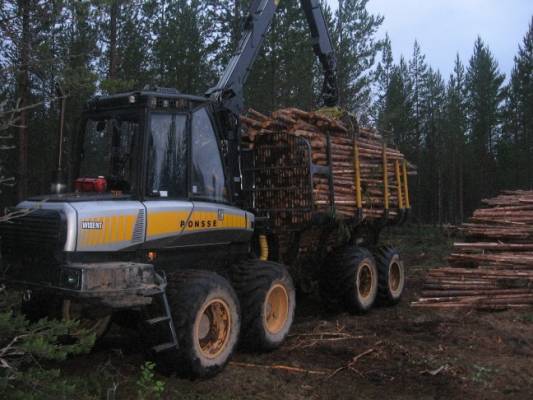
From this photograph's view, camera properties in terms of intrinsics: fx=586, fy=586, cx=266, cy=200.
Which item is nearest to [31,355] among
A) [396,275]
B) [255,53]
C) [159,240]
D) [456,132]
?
[159,240]

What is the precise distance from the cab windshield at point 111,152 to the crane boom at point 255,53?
5.51 ft

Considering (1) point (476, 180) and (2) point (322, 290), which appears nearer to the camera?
(2) point (322, 290)

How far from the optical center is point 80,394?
5340mm

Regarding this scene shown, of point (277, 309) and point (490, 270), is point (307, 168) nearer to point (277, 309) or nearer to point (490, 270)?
point (277, 309)

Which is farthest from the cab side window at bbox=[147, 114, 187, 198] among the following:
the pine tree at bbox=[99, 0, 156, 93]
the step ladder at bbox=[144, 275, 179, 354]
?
the pine tree at bbox=[99, 0, 156, 93]

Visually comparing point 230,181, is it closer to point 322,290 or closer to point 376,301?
point 322,290

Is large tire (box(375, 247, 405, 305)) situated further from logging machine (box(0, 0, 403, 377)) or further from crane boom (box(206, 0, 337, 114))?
logging machine (box(0, 0, 403, 377))

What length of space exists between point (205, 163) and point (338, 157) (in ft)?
10.7

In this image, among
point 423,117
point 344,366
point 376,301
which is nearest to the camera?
point 344,366

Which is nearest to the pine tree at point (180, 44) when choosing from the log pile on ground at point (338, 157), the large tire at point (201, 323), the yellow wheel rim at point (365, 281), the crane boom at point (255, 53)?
the crane boom at point (255, 53)

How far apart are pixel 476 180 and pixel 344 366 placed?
135 ft

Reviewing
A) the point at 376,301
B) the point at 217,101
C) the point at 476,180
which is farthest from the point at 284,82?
the point at 476,180

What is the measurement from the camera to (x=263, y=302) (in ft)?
23.6

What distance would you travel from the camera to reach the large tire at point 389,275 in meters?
10.8
